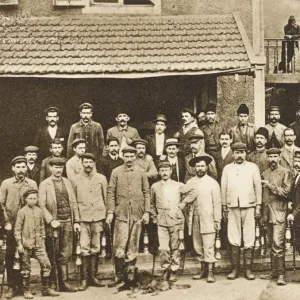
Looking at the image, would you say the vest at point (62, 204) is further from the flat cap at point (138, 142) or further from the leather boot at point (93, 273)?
the flat cap at point (138, 142)

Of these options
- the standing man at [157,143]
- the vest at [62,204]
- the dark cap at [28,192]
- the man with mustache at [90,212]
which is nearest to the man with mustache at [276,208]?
the standing man at [157,143]

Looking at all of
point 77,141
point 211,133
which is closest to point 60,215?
point 77,141

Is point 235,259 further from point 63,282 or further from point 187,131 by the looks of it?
point 63,282

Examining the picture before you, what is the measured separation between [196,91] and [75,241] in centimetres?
396

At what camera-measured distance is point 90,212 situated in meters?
8.40

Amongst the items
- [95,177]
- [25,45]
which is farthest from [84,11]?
[95,177]

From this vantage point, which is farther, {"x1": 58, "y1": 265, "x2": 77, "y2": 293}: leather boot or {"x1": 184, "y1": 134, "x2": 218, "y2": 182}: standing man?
{"x1": 184, "y1": 134, "x2": 218, "y2": 182}: standing man

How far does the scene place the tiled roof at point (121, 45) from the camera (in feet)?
33.5

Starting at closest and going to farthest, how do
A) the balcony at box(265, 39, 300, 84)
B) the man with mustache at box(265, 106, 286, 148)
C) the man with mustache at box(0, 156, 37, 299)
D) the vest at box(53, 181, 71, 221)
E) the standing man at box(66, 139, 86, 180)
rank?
1. the man with mustache at box(0, 156, 37, 299)
2. the vest at box(53, 181, 71, 221)
3. the standing man at box(66, 139, 86, 180)
4. the man with mustache at box(265, 106, 286, 148)
5. the balcony at box(265, 39, 300, 84)

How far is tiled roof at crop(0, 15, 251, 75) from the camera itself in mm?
10219

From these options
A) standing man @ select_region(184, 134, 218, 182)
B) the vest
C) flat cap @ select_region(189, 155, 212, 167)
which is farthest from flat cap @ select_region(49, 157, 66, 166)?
standing man @ select_region(184, 134, 218, 182)

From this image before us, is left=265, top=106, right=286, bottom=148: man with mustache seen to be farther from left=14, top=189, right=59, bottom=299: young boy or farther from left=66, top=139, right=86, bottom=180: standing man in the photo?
left=14, top=189, right=59, bottom=299: young boy

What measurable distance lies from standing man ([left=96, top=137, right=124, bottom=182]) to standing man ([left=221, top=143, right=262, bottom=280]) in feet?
5.59

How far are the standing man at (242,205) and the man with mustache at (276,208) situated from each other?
144mm
